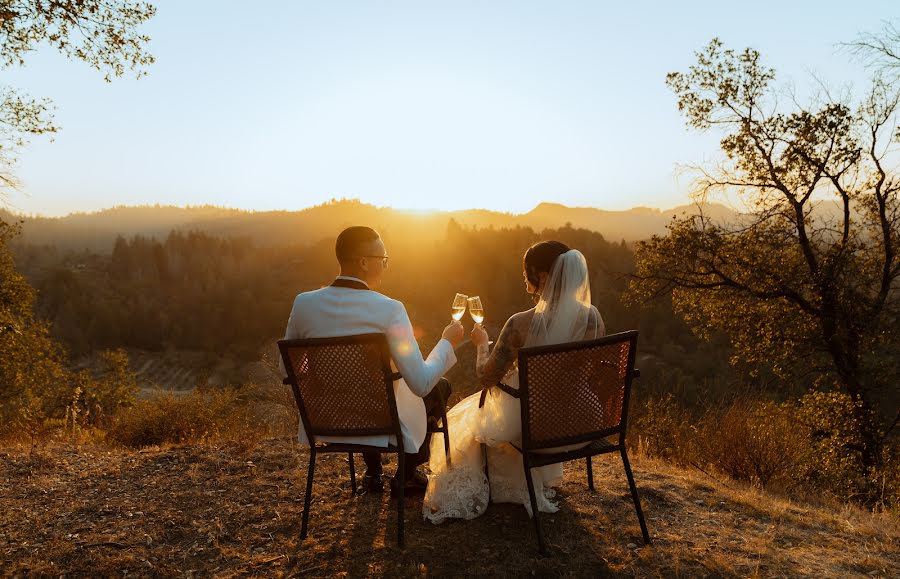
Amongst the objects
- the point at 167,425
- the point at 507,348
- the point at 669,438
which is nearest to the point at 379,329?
the point at 507,348

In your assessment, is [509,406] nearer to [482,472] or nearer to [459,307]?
[482,472]

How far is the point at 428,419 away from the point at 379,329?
3.14 feet

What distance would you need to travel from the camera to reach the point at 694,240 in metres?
11.8

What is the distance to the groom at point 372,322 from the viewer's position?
3.14 m

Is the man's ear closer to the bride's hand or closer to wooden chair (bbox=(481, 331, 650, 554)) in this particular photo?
the bride's hand

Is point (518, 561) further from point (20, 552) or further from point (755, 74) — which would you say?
point (755, 74)

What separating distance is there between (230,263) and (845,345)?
436ft

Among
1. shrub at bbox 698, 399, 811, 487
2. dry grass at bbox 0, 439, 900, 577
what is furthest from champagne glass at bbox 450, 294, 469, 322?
shrub at bbox 698, 399, 811, 487

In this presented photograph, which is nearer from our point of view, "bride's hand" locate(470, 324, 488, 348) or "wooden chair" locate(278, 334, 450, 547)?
"wooden chair" locate(278, 334, 450, 547)

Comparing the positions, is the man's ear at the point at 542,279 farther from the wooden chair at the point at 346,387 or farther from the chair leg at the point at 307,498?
the chair leg at the point at 307,498

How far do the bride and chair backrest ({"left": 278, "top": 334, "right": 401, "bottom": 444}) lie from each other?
2.23ft

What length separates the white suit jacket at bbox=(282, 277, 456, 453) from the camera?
10.2 feet

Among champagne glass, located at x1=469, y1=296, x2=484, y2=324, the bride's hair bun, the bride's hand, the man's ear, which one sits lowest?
the bride's hand

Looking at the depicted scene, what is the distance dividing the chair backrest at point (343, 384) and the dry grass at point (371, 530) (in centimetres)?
75
